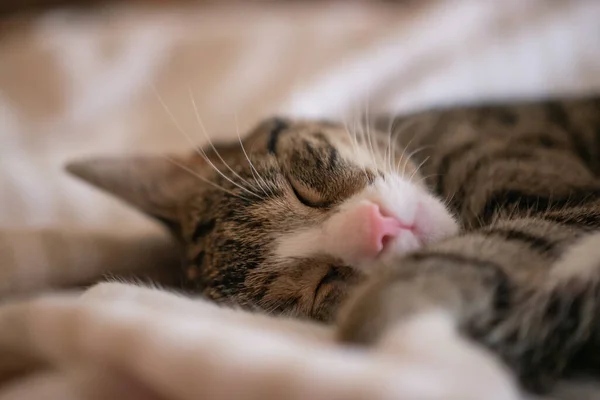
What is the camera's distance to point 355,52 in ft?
5.27

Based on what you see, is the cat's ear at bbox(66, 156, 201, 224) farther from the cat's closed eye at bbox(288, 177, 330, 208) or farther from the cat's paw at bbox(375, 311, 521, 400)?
the cat's paw at bbox(375, 311, 521, 400)

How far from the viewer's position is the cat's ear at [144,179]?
112cm

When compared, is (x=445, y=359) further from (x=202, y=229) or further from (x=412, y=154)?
(x=412, y=154)

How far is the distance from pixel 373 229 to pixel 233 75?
110 cm

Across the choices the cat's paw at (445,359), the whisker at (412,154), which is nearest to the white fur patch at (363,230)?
the whisker at (412,154)

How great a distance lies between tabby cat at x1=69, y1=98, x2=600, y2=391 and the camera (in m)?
0.59

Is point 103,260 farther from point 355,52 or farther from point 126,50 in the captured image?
point 126,50

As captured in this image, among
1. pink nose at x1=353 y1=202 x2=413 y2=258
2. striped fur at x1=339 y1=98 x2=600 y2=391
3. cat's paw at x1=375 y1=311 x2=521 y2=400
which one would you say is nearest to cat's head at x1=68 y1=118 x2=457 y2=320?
pink nose at x1=353 y1=202 x2=413 y2=258

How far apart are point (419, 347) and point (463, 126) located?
0.90 meters

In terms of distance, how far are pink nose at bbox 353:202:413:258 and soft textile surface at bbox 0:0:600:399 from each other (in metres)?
0.47

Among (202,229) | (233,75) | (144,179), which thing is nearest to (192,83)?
(233,75)

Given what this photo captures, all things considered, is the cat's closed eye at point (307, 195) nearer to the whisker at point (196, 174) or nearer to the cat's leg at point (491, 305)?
the whisker at point (196, 174)

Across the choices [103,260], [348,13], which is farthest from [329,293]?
[348,13]

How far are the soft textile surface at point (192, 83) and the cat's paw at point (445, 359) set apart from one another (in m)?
0.67
